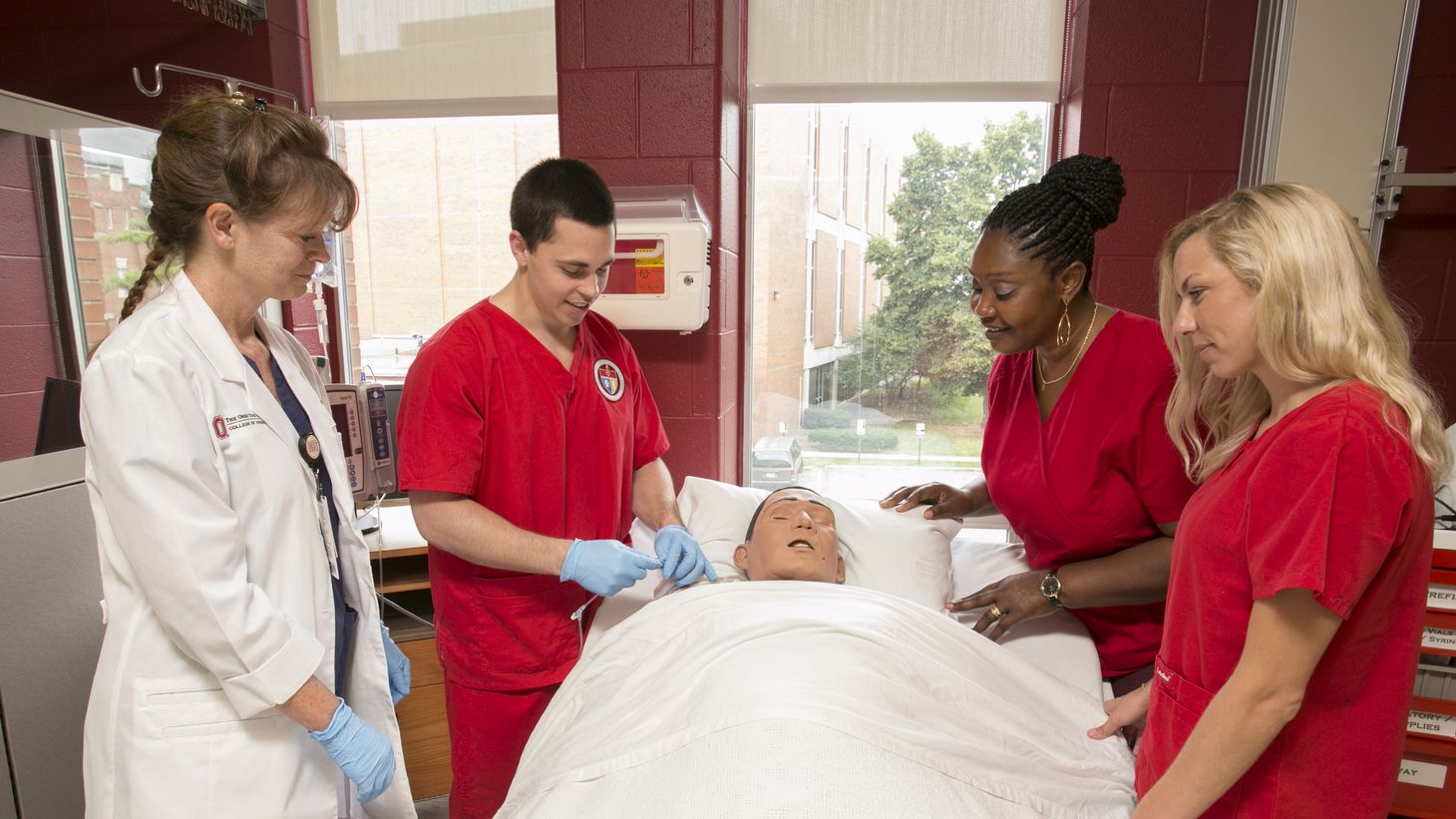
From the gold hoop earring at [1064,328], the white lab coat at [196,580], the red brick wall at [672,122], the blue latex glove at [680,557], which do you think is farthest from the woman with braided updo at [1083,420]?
the white lab coat at [196,580]

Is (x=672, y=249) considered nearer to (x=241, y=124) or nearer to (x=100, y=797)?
(x=241, y=124)

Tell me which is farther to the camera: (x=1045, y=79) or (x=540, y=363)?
(x=1045, y=79)

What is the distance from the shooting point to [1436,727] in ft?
5.26

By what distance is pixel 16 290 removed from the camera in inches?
62.6

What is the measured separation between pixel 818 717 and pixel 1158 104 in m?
1.88

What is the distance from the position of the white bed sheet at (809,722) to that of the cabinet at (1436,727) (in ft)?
2.70

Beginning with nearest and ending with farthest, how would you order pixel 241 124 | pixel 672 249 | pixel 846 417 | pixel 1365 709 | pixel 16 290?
pixel 1365 709 → pixel 241 124 → pixel 16 290 → pixel 672 249 → pixel 846 417

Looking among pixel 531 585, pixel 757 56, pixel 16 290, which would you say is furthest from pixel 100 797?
pixel 757 56

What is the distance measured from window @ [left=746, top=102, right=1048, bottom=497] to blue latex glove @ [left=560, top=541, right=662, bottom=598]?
3.79ft

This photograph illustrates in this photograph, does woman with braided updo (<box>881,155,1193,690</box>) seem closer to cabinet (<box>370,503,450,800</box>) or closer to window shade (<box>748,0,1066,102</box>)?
window shade (<box>748,0,1066,102</box>)

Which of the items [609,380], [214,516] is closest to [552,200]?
[609,380]

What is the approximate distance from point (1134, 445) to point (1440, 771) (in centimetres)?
115

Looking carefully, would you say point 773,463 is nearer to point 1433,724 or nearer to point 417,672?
point 417,672

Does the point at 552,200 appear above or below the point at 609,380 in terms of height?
above
